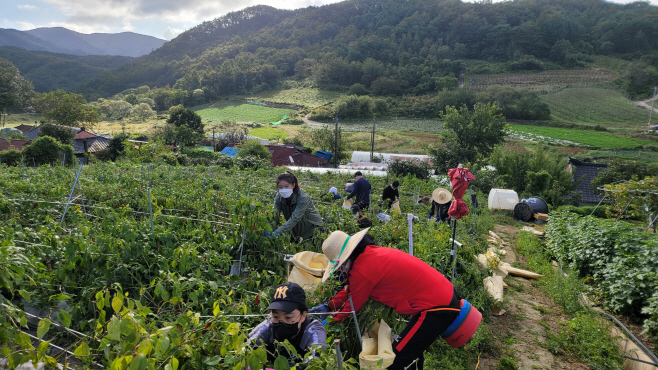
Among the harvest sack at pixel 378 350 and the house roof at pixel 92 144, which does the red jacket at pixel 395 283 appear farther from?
the house roof at pixel 92 144

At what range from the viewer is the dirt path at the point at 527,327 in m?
3.68

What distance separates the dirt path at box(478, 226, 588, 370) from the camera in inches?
145

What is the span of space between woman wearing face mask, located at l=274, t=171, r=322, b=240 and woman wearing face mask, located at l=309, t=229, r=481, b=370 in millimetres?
1516

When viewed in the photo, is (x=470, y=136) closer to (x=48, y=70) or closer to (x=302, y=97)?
(x=302, y=97)

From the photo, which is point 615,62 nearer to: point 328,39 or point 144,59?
point 328,39

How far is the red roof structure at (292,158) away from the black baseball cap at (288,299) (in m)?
22.0

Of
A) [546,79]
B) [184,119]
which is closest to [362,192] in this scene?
[184,119]

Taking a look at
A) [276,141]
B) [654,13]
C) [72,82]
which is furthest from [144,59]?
[654,13]

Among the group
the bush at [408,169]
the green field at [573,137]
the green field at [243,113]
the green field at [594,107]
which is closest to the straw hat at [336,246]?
the bush at [408,169]

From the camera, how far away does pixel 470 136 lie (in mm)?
20672

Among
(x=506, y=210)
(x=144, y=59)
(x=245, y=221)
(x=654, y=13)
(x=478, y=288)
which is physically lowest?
(x=506, y=210)

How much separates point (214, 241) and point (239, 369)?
2.38m

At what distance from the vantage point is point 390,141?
3822 centimetres

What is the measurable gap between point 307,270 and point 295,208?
3.87 ft
